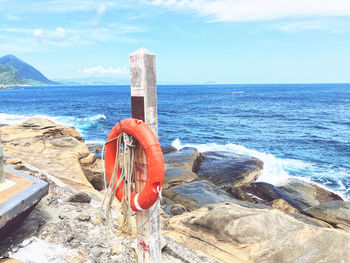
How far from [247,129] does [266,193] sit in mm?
19856

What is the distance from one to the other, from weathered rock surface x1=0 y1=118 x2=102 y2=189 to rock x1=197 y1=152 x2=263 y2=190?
5.41 meters

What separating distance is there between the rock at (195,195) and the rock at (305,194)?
135 inches

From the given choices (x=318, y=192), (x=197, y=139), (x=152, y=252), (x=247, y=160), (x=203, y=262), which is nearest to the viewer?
(x=152, y=252)

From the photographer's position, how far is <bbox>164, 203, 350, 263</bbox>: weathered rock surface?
4367 mm

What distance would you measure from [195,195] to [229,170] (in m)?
4.50

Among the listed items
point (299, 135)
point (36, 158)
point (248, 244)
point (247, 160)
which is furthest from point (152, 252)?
point (299, 135)

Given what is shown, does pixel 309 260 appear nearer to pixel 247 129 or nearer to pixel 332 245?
pixel 332 245

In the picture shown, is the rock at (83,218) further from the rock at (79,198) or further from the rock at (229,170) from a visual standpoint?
the rock at (229,170)

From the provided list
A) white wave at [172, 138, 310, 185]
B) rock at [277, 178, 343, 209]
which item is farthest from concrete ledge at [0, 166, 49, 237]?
white wave at [172, 138, 310, 185]

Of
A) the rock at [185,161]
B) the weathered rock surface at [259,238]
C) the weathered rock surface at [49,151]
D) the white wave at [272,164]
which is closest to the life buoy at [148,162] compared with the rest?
the weathered rock surface at [259,238]

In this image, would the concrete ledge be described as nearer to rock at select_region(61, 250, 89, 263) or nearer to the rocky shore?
the rocky shore

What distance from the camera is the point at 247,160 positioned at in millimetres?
14031

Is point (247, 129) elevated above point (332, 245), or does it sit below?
below

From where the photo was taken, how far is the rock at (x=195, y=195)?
8242 mm
